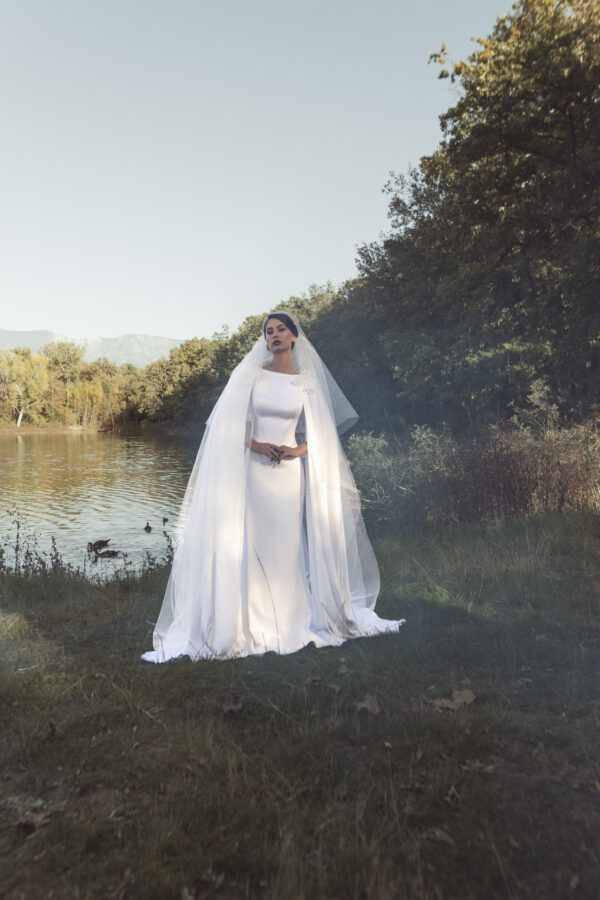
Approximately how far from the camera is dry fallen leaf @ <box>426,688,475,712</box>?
3.72 meters

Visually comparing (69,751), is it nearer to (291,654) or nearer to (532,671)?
(291,654)

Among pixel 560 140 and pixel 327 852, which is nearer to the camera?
pixel 327 852

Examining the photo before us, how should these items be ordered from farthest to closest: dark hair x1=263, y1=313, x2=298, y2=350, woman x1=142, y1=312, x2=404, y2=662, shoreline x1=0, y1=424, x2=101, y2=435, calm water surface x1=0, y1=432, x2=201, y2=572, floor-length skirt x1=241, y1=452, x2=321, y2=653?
1. shoreline x1=0, y1=424, x2=101, y2=435
2. calm water surface x1=0, y1=432, x2=201, y2=572
3. dark hair x1=263, y1=313, x2=298, y2=350
4. floor-length skirt x1=241, y1=452, x2=321, y2=653
5. woman x1=142, y1=312, x2=404, y2=662

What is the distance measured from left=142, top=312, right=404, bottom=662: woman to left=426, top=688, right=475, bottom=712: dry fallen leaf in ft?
5.11

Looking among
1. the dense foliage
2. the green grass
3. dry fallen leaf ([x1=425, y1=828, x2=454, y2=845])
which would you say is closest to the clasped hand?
the green grass

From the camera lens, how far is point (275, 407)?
18.7ft

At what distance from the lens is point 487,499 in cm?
1035

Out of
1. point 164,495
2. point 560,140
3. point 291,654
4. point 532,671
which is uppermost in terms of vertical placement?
point 560,140

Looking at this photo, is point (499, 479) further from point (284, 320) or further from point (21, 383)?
point (21, 383)

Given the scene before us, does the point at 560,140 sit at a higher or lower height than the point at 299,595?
higher

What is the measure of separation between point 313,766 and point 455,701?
1.16 meters

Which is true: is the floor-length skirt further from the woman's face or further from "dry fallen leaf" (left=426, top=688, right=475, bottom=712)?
"dry fallen leaf" (left=426, top=688, right=475, bottom=712)

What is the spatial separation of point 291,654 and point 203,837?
8.41 ft

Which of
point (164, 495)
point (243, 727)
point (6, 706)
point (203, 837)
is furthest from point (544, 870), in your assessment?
point (164, 495)
